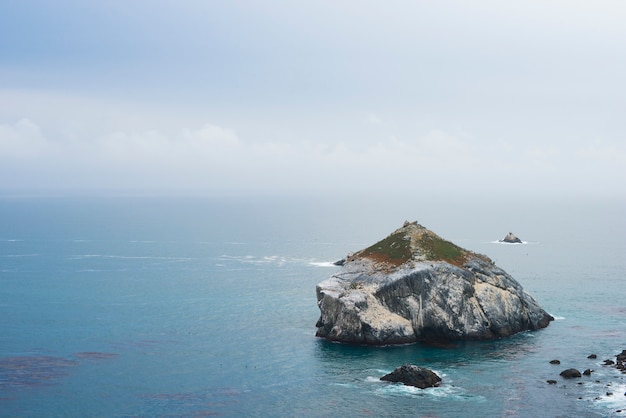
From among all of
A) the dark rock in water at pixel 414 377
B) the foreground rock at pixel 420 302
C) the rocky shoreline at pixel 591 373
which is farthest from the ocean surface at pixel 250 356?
the foreground rock at pixel 420 302

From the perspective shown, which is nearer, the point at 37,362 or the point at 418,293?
the point at 37,362

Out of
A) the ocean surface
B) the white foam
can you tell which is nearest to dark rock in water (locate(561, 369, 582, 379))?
the ocean surface

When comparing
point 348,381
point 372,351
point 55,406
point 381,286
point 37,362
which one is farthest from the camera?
point 381,286

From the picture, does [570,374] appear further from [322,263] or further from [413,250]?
[322,263]

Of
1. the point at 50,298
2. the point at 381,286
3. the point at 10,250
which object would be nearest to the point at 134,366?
the point at 381,286

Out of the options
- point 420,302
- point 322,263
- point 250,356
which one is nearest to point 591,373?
point 420,302

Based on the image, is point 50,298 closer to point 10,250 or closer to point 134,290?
point 134,290

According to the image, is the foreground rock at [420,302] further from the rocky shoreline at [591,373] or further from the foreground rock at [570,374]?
the foreground rock at [570,374]
